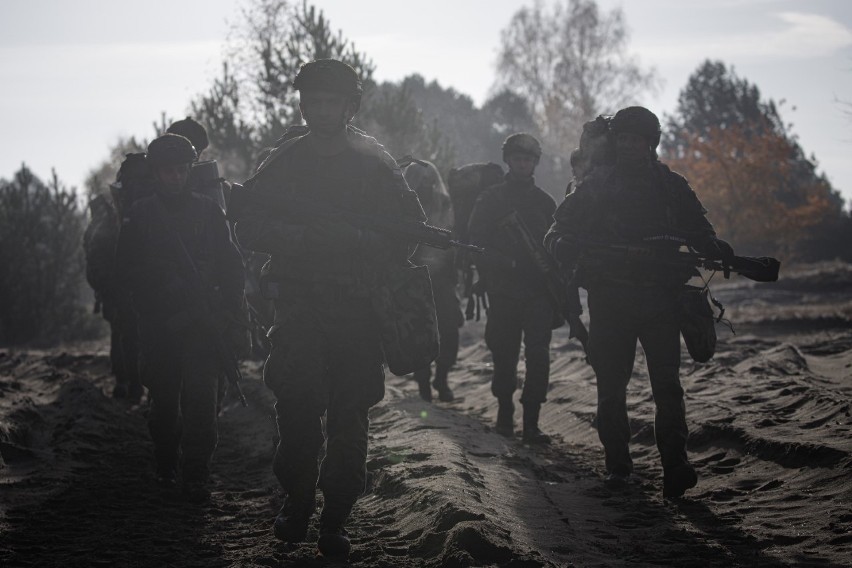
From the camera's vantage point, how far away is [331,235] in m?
4.33

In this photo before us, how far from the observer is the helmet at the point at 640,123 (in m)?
5.71

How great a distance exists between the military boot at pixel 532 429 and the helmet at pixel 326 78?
382cm

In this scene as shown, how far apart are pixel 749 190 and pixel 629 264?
30.3 meters

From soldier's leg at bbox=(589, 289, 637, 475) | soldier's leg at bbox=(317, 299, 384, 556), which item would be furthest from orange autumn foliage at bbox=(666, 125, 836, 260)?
soldier's leg at bbox=(317, 299, 384, 556)

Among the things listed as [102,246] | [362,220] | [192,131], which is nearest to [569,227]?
[362,220]

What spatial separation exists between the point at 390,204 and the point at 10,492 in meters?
2.92

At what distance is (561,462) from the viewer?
6727 millimetres

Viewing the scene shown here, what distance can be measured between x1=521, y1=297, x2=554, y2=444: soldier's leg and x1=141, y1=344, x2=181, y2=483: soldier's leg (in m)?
2.73

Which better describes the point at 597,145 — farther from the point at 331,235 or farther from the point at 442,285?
the point at 442,285

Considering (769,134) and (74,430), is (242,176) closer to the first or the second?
(74,430)

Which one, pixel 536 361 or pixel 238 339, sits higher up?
pixel 238 339

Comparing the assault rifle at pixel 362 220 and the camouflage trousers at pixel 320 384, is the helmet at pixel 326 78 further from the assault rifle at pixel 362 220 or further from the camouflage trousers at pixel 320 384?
the camouflage trousers at pixel 320 384

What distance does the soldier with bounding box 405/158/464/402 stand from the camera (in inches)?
377

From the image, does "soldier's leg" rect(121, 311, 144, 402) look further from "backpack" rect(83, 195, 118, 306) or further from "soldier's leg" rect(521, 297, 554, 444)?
"soldier's leg" rect(521, 297, 554, 444)
